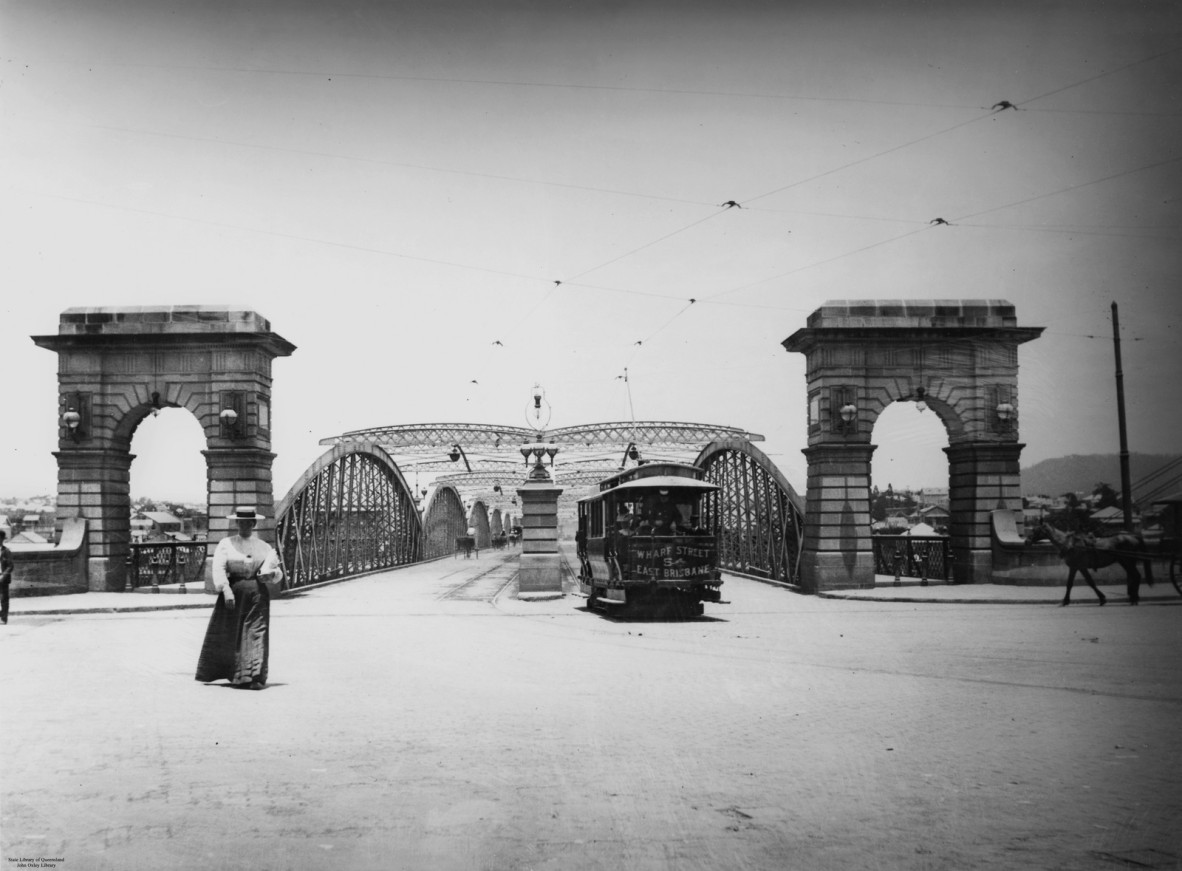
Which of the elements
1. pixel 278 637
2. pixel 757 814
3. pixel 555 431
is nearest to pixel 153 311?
pixel 278 637

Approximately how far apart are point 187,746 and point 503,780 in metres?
2.41

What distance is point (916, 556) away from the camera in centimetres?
2425

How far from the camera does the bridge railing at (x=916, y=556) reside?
22.2 meters

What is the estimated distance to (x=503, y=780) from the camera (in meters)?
5.73

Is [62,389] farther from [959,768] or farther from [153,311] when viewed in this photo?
[959,768]

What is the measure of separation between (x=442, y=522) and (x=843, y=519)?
35690 millimetres

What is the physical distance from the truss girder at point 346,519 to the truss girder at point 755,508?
33.0ft

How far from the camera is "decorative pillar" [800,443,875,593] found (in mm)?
19797

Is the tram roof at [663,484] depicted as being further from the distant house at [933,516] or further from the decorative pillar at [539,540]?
the distant house at [933,516]

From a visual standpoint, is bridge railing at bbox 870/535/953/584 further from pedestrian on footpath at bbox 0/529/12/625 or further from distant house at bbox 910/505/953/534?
pedestrian on footpath at bbox 0/529/12/625

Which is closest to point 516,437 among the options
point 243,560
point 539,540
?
A: point 539,540

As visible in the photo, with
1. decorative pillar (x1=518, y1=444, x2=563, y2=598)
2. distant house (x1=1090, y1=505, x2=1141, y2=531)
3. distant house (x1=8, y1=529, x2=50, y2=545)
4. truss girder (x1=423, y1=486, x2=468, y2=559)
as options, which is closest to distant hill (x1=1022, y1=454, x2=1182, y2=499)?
distant house (x1=1090, y1=505, x2=1141, y2=531)

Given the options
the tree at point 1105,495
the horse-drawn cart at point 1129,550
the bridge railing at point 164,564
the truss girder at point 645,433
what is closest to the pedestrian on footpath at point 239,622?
the tree at point 1105,495

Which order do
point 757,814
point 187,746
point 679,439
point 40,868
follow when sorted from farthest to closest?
point 679,439 → point 187,746 → point 757,814 → point 40,868
